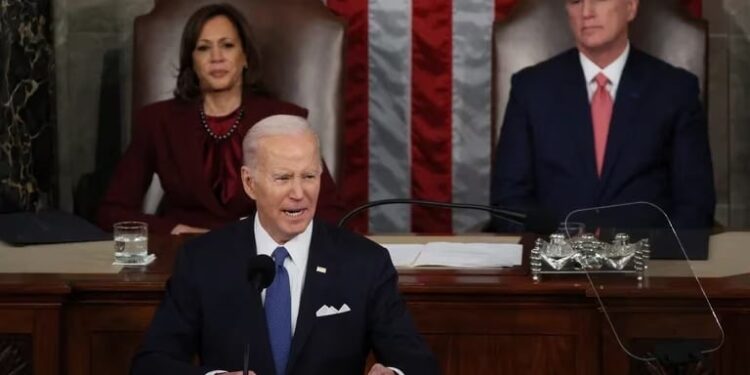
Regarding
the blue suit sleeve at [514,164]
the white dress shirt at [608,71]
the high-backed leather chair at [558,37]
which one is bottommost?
the blue suit sleeve at [514,164]

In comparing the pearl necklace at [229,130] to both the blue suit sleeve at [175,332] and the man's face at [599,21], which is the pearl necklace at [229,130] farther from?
the blue suit sleeve at [175,332]

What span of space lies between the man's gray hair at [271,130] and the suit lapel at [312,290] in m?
0.21

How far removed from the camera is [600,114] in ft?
19.1

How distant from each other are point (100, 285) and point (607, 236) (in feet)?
4.18

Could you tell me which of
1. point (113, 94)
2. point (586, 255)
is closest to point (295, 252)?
point (586, 255)

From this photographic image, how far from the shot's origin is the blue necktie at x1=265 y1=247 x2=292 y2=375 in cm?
347

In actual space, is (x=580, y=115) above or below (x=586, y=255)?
above

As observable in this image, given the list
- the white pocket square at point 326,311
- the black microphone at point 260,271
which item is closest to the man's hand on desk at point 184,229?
the white pocket square at point 326,311

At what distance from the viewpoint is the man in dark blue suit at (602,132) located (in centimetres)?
567

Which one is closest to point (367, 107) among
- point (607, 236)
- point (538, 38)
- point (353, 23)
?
point (353, 23)

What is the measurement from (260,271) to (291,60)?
297cm

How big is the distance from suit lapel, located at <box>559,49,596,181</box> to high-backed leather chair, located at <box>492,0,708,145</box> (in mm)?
251

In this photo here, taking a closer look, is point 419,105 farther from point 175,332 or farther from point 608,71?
point 175,332

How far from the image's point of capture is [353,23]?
648 cm
